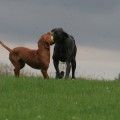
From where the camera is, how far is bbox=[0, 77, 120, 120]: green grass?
10.9 meters

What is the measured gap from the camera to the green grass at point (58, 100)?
10.9 metres

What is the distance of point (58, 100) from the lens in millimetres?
12367

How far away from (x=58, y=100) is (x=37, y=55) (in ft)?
14.9

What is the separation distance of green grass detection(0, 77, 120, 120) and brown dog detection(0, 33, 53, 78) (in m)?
1.55

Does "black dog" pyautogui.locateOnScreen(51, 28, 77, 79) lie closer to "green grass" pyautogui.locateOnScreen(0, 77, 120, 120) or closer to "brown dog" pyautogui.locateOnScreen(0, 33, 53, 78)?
"brown dog" pyautogui.locateOnScreen(0, 33, 53, 78)

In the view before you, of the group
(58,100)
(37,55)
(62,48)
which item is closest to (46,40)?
(37,55)

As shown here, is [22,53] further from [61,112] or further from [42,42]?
[61,112]

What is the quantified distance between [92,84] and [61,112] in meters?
4.11

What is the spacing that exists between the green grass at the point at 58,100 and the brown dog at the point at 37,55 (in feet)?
5.07

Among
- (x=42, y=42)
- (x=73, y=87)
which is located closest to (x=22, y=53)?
(x=42, y=42)

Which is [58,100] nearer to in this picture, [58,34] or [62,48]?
[58,34]

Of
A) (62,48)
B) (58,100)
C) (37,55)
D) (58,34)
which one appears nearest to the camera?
(58,100)

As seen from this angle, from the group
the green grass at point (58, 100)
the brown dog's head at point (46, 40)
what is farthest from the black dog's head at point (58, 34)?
Result: the green grass at point (58, 100)

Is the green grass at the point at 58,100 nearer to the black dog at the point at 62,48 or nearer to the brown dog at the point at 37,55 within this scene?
the brown dog at the point at 37,55
